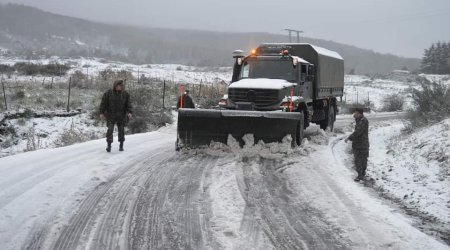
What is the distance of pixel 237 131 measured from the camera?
11.1 meters

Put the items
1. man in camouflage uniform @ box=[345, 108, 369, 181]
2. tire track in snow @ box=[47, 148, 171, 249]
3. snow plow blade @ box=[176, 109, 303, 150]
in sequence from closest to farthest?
tire track in snow @ box=[47, 148, 171, 249] < man in camouflage uniform @ box=[345, 108, 369, 181] < snow plow blade @ box=[176, 109, 303, 150]

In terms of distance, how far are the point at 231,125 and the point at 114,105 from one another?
2.74 m

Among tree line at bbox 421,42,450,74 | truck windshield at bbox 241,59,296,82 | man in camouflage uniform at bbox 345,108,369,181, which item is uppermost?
tree line at bbox 421,42,450,74

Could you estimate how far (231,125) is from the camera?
36.5 feet

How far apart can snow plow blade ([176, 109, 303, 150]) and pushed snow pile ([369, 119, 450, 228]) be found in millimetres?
2207

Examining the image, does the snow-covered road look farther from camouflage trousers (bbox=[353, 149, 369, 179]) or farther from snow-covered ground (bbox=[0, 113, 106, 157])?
snow-covered ground (bbox=[0, 113, 106, 157])

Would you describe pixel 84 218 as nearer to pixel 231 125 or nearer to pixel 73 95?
pixel 231 125

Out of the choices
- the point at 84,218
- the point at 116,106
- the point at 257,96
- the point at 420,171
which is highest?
the point at 257,96

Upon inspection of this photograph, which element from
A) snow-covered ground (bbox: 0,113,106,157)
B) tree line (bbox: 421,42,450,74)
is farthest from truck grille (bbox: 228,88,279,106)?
tree line (bbox: 421,42,450,74)

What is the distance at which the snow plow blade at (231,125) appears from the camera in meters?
11.0

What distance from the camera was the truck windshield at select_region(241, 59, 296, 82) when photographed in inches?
525

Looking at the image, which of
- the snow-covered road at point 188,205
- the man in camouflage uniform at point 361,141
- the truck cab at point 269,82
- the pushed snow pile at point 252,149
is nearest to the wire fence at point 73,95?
the truck cab at point 269,82

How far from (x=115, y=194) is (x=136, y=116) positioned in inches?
490

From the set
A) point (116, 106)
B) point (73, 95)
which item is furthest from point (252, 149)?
point (73, 95)
